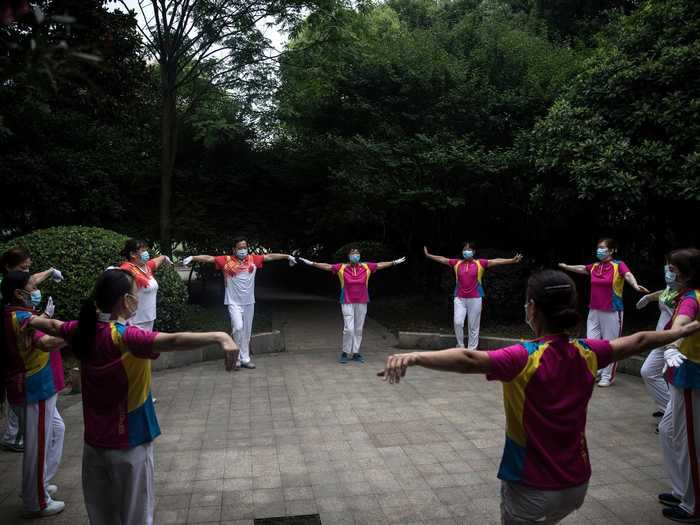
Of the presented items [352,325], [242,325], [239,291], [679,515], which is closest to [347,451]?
[679,515]

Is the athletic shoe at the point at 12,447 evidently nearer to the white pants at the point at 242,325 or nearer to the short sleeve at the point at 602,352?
the white pants at the point at 242,325

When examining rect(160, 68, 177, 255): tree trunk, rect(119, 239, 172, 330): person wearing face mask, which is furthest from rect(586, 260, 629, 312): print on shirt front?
rect(160, 68, 177, 255): tree trunk

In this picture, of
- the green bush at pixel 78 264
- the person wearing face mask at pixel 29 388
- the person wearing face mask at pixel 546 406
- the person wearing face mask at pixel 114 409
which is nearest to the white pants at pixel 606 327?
the person wearing face mask at pixel 546 406

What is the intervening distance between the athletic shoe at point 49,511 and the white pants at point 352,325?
6.04 metres

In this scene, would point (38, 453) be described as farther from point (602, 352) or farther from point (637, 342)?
point (637, 342)

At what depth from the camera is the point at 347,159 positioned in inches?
574

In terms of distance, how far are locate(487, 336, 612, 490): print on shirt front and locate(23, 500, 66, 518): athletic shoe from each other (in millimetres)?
3629

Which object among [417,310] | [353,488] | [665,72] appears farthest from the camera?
[417,310]

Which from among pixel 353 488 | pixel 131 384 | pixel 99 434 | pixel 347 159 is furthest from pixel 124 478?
pixel 347 159

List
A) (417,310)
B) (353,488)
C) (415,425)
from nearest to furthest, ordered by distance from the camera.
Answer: (353,488), (415,425), (417,310)

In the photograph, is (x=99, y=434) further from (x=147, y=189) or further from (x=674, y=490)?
(x=147, y=189)

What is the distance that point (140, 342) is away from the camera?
Result: 3.18 metres

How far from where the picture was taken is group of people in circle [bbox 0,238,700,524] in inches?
112

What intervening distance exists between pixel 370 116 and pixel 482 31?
3.69m
